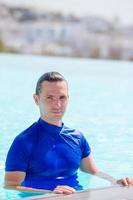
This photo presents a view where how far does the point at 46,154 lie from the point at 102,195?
1.01 feet

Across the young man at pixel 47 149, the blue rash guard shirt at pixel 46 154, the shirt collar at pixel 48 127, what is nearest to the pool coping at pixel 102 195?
the young man at pixel 47 149

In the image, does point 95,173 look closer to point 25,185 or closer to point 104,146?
point 25,185

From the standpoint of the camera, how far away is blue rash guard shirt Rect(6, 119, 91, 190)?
7.20ft

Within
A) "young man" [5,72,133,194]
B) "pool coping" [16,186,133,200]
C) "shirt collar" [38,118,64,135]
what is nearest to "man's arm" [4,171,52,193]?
"young man" [5,72,133,194]

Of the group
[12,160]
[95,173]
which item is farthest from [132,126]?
[12,160]

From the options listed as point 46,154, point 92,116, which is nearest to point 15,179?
point 46,154

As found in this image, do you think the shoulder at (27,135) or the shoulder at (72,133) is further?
the shoulder at (72,133)

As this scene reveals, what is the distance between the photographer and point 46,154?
2.27m

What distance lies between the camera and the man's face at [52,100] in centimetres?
224

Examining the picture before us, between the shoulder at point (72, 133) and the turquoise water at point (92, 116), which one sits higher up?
the shoulder at point (72, 133)

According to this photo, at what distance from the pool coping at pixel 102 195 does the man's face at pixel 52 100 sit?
35 cm

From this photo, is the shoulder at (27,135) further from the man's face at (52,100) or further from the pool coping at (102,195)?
the pool coping at (102,195)

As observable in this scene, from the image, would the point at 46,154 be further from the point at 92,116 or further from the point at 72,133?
the point at 92,116

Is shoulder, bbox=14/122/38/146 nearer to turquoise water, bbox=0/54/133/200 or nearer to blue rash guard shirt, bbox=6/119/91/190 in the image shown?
blue rash guard shirt, bbox=6/119/91/190
